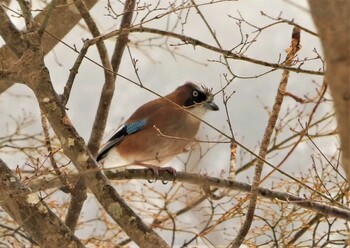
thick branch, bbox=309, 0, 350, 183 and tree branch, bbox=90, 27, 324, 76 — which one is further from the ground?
tree branch, bbox=90, 27, 324, 76

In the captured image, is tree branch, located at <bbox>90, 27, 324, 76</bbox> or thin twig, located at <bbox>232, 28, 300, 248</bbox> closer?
tree branch, located at <bbox>90, 27, 324, 76</bbox>

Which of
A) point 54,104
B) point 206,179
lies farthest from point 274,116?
point 54,104

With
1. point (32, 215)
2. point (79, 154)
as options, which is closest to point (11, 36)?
point (79, 154)

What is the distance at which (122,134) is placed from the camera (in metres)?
3.64

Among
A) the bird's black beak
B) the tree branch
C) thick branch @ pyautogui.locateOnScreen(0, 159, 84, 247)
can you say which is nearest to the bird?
the bird's black beak

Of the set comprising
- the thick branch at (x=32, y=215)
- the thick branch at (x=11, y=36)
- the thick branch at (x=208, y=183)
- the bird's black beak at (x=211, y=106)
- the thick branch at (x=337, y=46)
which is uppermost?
the bird's black beak at (x=211, y=106)

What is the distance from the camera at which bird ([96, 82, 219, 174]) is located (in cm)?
347

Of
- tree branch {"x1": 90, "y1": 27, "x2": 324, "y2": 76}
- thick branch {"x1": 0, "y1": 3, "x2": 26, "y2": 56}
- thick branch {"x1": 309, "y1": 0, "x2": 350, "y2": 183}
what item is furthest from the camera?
thick branch {"x1": 0, "y1": 3, "x2": 26, "y2": 56}

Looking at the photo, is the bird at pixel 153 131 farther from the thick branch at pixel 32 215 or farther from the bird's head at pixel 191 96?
the thick branch at pixel 32 215

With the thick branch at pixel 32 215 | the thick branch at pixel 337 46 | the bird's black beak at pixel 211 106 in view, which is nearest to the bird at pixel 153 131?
the bird's black beak at pixel 211 106

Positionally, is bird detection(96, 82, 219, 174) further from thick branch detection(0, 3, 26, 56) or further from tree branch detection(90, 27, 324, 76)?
thick branch detection(0, 3, 26, 56)

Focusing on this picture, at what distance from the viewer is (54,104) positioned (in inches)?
88.7

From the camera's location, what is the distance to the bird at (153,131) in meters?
3.47

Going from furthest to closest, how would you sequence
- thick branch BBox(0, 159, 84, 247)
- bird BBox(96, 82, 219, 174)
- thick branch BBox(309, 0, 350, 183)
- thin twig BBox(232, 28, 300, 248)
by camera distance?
bird BBox(96, 82, 219, 174) → thin twig BBox(232, 28, 300, 248) → thick branch BBox(0, 159, 84, 247) → thick branch BBox(309, 0, 350, 183)
